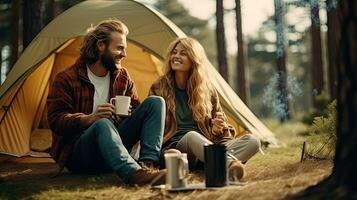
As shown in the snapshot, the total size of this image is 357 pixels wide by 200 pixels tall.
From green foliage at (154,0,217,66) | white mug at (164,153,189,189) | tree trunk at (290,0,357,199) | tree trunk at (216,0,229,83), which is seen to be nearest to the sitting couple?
white mug at (164,153,189,189)

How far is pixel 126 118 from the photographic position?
3.71 m

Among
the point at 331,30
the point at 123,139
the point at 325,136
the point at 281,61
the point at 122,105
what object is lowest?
the point at 325,136

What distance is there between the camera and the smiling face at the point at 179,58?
13.2 ft

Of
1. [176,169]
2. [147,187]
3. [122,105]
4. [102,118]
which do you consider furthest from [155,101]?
[176,169]

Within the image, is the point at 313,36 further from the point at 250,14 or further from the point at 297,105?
the point at 297,105

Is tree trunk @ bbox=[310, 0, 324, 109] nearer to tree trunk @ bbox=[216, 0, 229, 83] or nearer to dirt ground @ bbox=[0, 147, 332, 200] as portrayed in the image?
tree trunk @ bbox=[216, 0, 229, 83]

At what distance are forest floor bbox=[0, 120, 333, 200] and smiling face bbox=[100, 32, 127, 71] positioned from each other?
31.4 inches

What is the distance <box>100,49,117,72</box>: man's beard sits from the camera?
3912 mm

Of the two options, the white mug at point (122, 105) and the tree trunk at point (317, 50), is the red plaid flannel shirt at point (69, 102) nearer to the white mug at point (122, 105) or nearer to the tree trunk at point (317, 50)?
the white mug at point (122, 105)

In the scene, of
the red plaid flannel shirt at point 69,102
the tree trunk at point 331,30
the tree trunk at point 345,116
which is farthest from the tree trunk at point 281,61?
the tree trunk at point 345,116

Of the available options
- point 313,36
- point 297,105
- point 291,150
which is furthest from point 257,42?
point 291,150

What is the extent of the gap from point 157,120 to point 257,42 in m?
33.0

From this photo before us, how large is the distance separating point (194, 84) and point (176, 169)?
1236 millimetres

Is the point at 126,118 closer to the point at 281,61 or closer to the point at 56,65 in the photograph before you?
the point at 56,65
